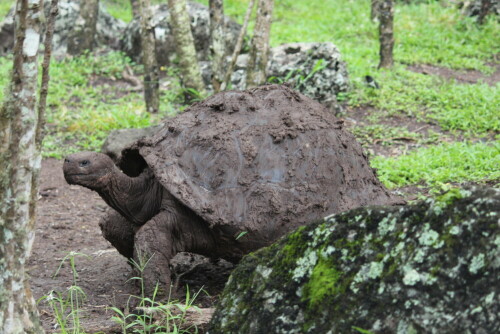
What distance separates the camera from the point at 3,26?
41.9ft

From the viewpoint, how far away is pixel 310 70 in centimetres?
900

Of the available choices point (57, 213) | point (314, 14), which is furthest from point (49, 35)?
point (314, 14)

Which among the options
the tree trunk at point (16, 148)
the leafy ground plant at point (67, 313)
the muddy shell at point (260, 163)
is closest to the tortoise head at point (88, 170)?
the muddy shell at point (260, 163)

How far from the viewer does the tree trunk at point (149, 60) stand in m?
8.66

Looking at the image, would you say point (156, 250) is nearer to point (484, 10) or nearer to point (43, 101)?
point (43, 101)

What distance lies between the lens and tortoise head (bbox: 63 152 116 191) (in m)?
4.07

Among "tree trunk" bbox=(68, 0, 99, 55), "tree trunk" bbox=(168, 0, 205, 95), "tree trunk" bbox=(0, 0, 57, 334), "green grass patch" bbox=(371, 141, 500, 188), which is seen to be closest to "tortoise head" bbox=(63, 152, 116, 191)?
"tree trunk" bbox=(0, 0, 57, 334)

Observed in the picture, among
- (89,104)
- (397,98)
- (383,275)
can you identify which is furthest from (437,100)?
(383,275)

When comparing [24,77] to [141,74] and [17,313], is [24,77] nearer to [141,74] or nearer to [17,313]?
[17,313]

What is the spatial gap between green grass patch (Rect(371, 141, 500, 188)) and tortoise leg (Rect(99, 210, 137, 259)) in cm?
287

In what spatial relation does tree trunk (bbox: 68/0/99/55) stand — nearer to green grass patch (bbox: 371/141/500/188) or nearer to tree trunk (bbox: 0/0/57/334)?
green grass patch (bbox: 371/141/500/188)

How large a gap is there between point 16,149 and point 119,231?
210 centimetres

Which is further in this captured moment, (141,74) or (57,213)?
(141,74)

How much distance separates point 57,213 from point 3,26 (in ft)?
24.8
